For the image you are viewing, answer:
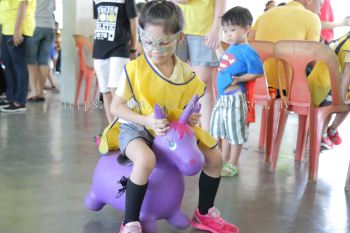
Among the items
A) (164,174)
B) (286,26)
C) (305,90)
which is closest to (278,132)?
(305,90)

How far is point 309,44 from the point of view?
323 centimetres

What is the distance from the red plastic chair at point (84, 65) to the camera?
235 inches

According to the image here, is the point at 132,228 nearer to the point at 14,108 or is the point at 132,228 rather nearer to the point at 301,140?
the point at 301,140

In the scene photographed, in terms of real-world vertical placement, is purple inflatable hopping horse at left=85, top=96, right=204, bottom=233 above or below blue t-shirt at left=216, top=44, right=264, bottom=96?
below

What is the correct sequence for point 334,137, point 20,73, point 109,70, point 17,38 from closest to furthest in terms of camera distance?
point 109,70 < point 334,137 < point 17,38 < point 20,73

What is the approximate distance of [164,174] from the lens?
220cm

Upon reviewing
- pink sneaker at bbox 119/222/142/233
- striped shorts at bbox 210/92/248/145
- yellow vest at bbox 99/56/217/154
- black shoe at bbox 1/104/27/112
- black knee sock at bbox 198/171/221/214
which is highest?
yellow vest at bbox 99/56/217/154

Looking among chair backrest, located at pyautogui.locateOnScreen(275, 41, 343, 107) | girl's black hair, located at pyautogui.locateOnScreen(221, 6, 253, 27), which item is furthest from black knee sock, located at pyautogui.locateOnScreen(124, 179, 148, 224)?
chair backrest, located at pyautogui.locateOnScreen(275, 41, 343, 107)

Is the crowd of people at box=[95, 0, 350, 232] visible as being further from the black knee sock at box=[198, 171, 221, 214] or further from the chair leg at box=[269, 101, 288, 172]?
the chair leg at box=[269, 101, 288, 172]

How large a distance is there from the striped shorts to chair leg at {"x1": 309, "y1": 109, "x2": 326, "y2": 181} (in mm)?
429

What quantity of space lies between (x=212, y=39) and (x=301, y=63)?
0.59m

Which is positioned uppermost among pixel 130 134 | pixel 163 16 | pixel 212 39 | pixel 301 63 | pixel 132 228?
pixel 163 16

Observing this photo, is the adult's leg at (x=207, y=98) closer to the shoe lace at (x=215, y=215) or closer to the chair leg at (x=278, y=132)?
the chair leg at (x=278, y=132)

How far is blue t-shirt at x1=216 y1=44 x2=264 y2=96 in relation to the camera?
10.8ft
